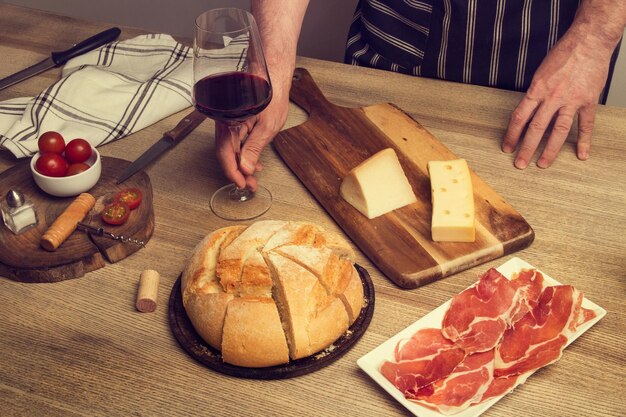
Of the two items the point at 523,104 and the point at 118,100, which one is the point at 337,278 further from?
the point at 118,100

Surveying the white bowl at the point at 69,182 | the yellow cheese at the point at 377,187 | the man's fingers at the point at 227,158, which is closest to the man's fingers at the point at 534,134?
the yellow cheese at the point at 377,187

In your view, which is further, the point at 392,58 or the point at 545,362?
the point at 392,58

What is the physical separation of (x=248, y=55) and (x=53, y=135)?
0.57m

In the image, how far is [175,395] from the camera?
4.09ft

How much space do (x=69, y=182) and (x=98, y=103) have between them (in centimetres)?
44

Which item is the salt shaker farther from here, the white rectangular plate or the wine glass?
the white rectangular plate

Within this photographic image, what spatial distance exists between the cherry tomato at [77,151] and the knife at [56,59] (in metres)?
0.59

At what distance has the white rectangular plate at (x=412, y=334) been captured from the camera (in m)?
1.17

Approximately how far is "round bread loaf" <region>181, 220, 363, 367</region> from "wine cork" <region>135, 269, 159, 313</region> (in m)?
0.07

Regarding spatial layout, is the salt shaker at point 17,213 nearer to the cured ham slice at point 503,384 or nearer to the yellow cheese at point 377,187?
the yellow cheese at point 377,187

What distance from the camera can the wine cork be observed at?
141cm

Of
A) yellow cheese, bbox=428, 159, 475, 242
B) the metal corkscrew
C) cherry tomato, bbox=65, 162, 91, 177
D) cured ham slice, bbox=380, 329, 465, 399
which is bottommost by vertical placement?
the metal corkscrew

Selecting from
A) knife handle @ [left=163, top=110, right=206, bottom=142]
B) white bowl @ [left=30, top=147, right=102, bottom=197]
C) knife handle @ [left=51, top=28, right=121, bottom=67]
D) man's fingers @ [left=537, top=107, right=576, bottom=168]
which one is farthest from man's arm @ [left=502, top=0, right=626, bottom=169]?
knife handle @ [left=51, top=28, right=121, bottom=67]

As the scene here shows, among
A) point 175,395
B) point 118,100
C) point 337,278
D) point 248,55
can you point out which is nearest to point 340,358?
point 337,278
